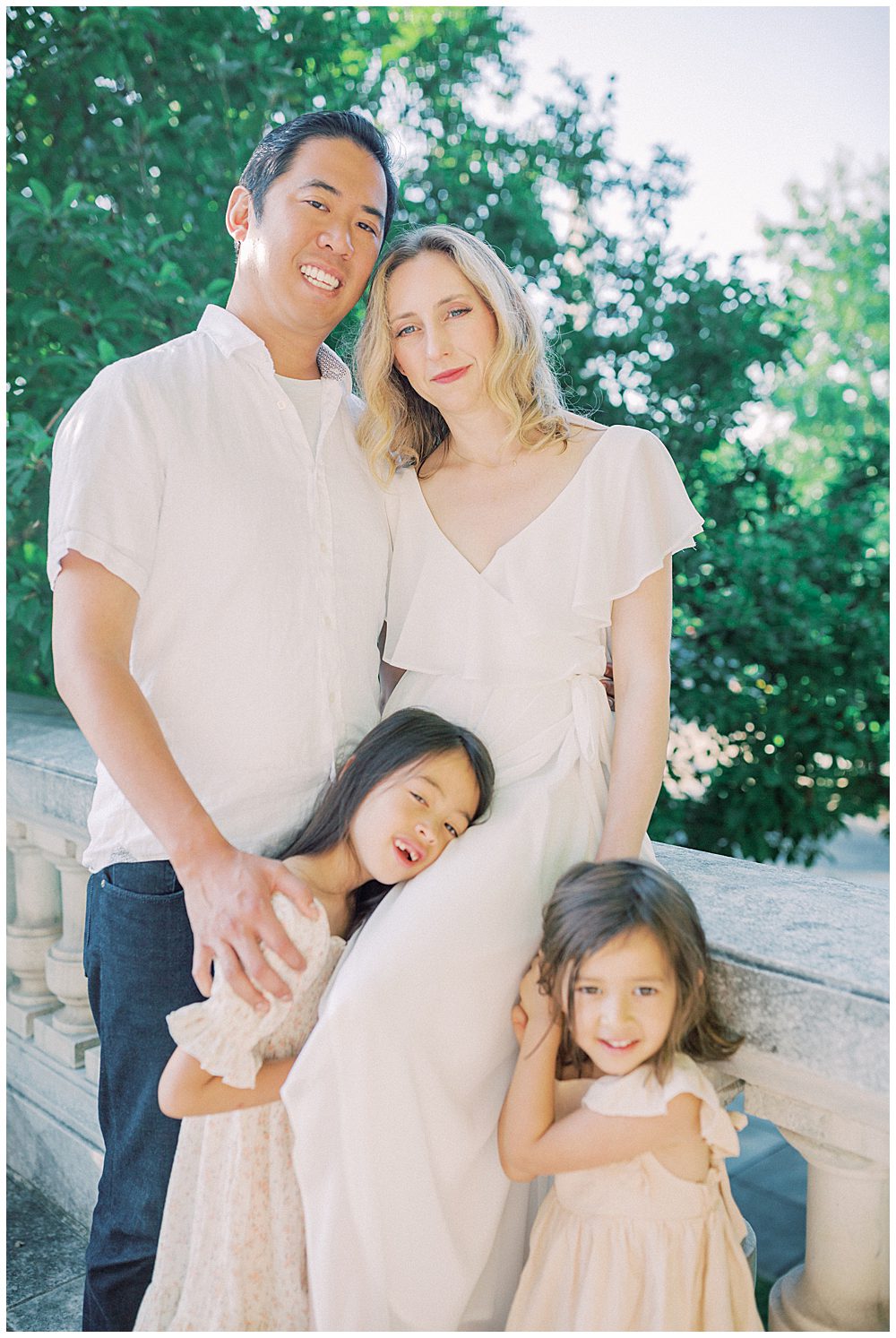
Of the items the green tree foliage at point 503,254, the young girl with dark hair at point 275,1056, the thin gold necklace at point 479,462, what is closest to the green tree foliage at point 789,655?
the green tree foliage at point 503,254

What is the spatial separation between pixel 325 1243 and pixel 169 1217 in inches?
13.8

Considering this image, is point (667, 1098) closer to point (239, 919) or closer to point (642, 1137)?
point (642, 1137)

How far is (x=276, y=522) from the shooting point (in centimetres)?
168

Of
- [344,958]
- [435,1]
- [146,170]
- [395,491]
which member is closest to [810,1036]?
[344,958]

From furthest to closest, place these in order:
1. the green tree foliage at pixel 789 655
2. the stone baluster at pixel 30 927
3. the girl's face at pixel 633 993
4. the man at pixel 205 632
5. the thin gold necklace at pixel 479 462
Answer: the green tree foliage at pixel 789 655
the stone baluster at pixel 30 927
the thin gold necklace at pixel 479 462
the man at pixel 205 632
the girl's face at pixel 633 993

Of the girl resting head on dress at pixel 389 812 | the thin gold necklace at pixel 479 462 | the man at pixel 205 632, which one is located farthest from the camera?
the thin gold necklace at pixel 479 462

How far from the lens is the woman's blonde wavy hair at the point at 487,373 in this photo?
6.23 ft

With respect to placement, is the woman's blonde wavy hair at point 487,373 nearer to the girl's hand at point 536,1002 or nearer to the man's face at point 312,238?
the man's face at point 312,238

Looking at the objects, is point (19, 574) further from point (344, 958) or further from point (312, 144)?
point (344, 958)

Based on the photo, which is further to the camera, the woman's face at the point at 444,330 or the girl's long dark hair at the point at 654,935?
the woman's face at the point at 444,330

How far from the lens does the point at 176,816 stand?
4.67ft

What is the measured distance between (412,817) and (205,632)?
1.42 feet

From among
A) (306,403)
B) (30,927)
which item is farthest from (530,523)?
(30,927)

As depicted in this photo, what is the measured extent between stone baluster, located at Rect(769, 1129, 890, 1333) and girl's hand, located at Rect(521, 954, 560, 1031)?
34cm
